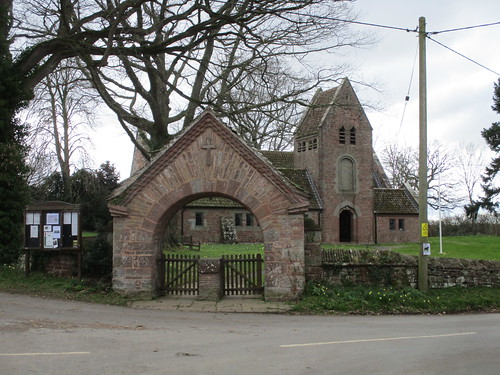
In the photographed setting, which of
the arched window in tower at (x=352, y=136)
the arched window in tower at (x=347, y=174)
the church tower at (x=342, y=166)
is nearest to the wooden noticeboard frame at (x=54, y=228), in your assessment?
the church tower at (x=342, y=166)

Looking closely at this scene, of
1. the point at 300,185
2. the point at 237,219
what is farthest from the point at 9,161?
the point at 300,185

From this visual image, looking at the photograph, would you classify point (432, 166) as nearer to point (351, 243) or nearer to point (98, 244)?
point (351, 243)

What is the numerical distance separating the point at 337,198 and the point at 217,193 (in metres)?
30.0

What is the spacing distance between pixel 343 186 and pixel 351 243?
4990mm

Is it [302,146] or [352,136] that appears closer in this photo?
[352,136]

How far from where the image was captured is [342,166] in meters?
44.1

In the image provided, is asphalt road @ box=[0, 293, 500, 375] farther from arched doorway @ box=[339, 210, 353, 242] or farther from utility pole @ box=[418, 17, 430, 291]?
arched doorway @ box=[339, 210, 353, 242]

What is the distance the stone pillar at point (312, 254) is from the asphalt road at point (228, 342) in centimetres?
207

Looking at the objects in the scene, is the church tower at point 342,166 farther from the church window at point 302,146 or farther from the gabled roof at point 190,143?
the gabled roof at point 190,143

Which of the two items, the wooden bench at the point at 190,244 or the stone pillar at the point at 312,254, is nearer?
the stone pillar at the point at 312,254

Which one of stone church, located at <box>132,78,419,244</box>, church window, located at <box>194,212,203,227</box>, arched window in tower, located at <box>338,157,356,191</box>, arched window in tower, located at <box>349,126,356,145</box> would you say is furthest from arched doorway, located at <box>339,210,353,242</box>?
church window, located at <box>194,212,203,227</box>

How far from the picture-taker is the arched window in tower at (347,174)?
4384 cm

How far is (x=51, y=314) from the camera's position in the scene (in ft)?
38.0

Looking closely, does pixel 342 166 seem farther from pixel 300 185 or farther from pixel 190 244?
pixel 190 244
